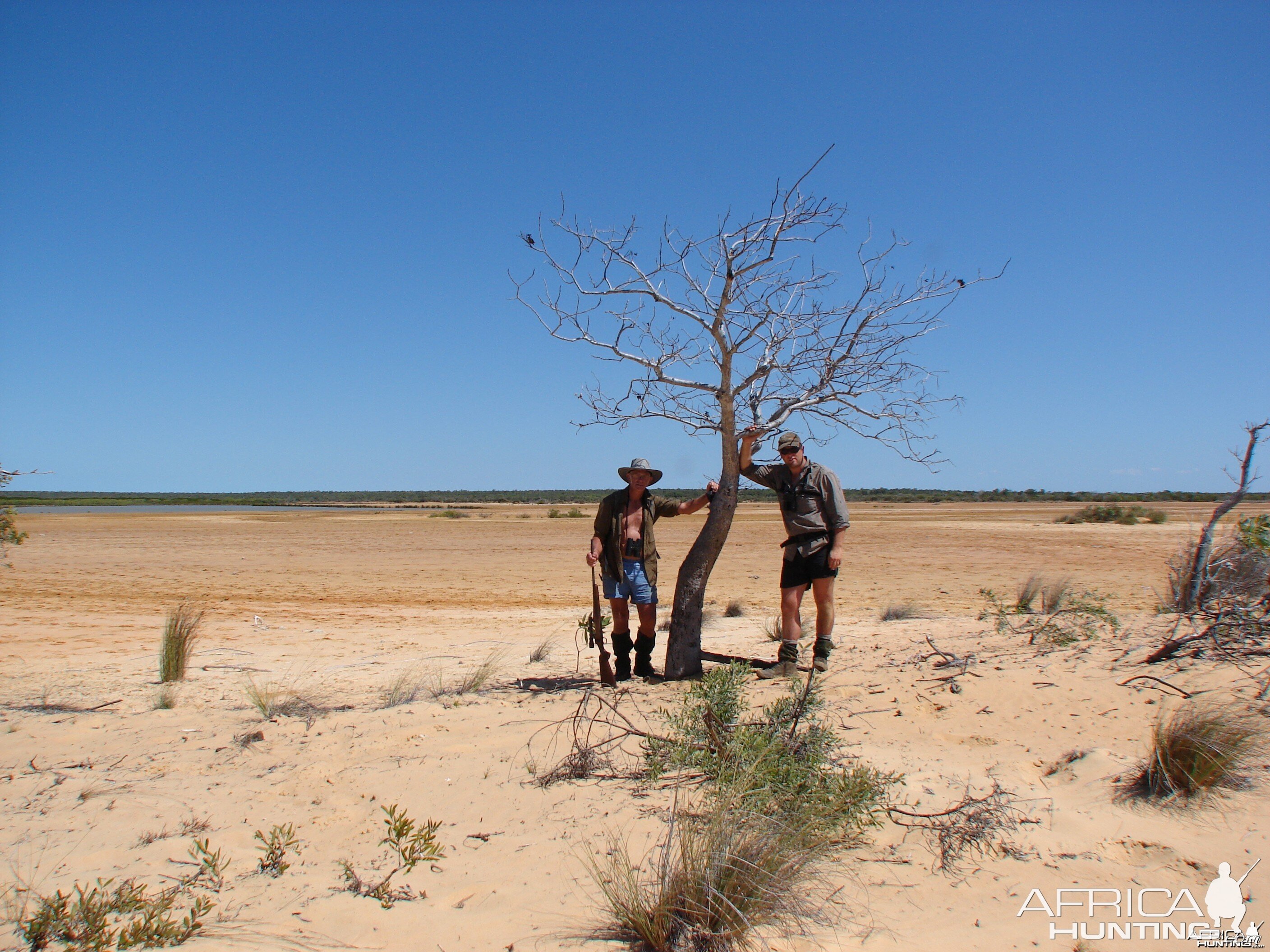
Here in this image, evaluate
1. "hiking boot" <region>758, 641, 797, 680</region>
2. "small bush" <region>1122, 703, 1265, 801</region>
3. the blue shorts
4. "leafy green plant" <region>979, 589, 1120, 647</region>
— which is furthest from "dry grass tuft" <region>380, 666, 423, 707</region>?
"leafy green plant" <region>979, 589, 1120, 647</region>

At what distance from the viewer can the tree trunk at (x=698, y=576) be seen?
245 inches

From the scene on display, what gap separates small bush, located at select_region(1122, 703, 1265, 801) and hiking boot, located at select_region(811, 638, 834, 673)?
228 centimetres

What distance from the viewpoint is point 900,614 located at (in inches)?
385

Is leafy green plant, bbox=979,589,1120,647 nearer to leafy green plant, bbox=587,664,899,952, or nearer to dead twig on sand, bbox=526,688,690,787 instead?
leafy green plant, bbox=587,664,899,952

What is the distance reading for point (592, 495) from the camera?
132 m

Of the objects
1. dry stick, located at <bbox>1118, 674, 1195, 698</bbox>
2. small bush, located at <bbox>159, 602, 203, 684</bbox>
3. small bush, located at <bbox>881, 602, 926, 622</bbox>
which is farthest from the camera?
small bush, located at <bbox>881, 602, 926, 622</bbox>

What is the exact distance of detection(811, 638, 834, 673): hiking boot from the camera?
5.96 m

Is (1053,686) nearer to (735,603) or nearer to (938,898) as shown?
(938,898)

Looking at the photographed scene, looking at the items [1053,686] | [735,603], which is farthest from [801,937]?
[735,603]

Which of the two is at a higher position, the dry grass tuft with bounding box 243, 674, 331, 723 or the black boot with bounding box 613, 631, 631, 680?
the black boot with bounding box 613, 631, 631, 680

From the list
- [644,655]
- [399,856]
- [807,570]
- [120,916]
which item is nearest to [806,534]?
[807,570]

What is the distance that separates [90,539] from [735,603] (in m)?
28.1

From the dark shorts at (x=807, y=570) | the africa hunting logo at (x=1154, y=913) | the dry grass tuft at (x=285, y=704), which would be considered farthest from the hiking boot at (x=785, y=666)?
the dry grass tuft at (x=285, y=704)

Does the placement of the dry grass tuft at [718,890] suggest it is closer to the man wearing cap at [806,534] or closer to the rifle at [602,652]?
the rifle at [602,652]
